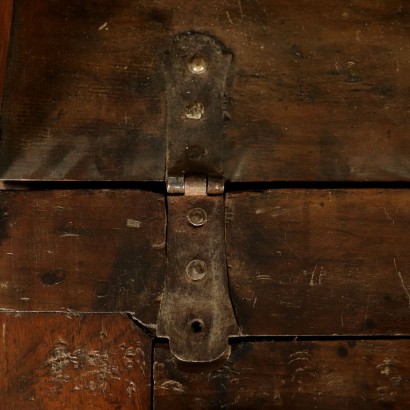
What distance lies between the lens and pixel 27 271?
0.91m

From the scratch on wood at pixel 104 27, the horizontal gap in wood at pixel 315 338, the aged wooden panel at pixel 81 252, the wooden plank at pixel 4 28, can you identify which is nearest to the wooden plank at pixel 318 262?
the horizontal gap in wood at pixel 315 338

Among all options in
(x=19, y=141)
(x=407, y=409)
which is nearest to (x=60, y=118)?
(x=19, y=141)

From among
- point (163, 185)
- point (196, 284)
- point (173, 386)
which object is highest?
point (163, 185)

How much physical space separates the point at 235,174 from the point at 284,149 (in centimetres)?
10

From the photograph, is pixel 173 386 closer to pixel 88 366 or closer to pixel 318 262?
pixel 88 366

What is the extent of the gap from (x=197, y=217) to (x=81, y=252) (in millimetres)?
218

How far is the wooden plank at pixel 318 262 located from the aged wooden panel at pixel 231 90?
0.17ft

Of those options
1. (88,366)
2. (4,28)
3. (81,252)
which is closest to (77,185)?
(81,252)

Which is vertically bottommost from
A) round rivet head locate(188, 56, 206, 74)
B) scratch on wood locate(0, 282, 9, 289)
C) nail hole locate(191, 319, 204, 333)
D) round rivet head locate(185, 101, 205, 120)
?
nail hole locate(191, 319, 204, 333)

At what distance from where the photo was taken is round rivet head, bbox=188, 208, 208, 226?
2.98 feet

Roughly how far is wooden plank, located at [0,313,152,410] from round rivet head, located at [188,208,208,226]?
0.70 feet

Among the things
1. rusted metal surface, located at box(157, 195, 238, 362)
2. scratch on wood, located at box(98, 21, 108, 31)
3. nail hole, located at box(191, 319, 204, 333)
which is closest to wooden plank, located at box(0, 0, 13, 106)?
scratch on wood, located at box(98, 21, 108, 31)

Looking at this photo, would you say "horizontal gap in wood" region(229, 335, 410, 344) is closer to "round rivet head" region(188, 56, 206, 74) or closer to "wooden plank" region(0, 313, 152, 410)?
"wooden plank" region(0, 313, 152, 410)

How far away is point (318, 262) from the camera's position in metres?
0.92
